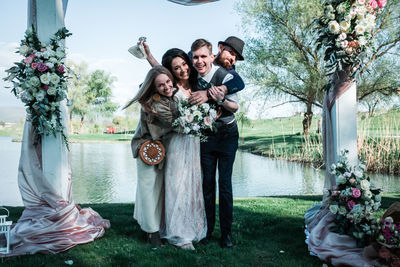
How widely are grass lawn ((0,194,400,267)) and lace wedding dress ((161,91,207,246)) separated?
171mm

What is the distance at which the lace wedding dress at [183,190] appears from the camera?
346cm

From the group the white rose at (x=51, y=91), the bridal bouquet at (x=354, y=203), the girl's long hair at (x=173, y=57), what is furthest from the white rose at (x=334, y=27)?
the white rose at (x=51, y=91)

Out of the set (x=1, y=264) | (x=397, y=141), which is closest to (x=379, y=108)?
(x=397, y=141)

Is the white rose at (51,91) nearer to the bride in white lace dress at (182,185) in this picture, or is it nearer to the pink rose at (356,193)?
the bride in white lace dress at (182,185)

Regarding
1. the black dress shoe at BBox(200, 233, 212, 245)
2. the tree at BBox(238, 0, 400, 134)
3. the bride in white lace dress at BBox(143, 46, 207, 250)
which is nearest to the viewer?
the bride in white lace dress at BBox(143, 46, 207, 250)

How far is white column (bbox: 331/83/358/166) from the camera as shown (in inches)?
138

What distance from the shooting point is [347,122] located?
11.6 ft

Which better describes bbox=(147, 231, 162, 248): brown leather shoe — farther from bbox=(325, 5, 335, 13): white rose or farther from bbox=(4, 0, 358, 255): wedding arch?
bbox=(325, 5, 335, 13): white rose

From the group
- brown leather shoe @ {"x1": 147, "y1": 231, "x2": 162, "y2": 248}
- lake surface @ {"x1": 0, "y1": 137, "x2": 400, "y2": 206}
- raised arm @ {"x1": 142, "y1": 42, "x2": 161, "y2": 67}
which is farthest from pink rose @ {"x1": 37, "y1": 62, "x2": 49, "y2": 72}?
lake surface @ {"x1": 0, "y1": 137, "x2": 400, "y2": 206}

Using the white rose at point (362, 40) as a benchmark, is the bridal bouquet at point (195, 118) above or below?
below

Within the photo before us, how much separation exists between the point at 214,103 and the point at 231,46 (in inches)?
24.4

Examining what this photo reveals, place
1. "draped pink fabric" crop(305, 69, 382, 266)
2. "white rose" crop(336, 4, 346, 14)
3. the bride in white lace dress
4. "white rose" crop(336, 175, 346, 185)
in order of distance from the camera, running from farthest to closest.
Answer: the bride in white lace dress → "white rose" crop(336, 4, 346, 14) → "white rose" crop(336, 175, 346, 185) → "draped pink fabric" crop(305, 69, 382, 266)

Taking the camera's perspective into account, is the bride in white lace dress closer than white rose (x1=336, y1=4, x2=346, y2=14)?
No

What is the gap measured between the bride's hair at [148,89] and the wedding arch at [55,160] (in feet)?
2.97
